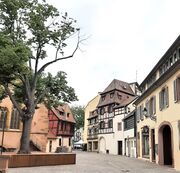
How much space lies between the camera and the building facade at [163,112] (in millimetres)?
19109

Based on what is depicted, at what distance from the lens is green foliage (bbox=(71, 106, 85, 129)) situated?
88.9 m

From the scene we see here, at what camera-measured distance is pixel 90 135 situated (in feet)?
211

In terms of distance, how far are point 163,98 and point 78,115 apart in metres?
68.3

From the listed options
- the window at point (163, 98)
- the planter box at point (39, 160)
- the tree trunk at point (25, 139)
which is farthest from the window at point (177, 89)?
the tree trunk at point (25, 139)

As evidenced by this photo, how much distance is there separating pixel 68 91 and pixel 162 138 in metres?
8.51

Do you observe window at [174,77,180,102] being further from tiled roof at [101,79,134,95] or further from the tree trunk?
tiled roof at [101,79,134,95]

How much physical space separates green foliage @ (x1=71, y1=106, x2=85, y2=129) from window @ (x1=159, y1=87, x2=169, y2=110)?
2613 inches

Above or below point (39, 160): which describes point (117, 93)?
above

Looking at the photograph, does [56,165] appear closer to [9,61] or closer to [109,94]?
[9,61]

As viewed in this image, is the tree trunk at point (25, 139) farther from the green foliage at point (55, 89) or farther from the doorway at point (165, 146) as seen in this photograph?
the doorway at point (165, 146)

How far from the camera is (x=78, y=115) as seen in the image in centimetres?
9006

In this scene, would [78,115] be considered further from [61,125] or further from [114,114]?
[114,114]

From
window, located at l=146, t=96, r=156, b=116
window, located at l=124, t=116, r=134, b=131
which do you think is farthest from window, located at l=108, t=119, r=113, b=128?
window, located at l=146, t=96, r=156, b=116

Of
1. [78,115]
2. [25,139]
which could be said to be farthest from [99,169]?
[78,115]
